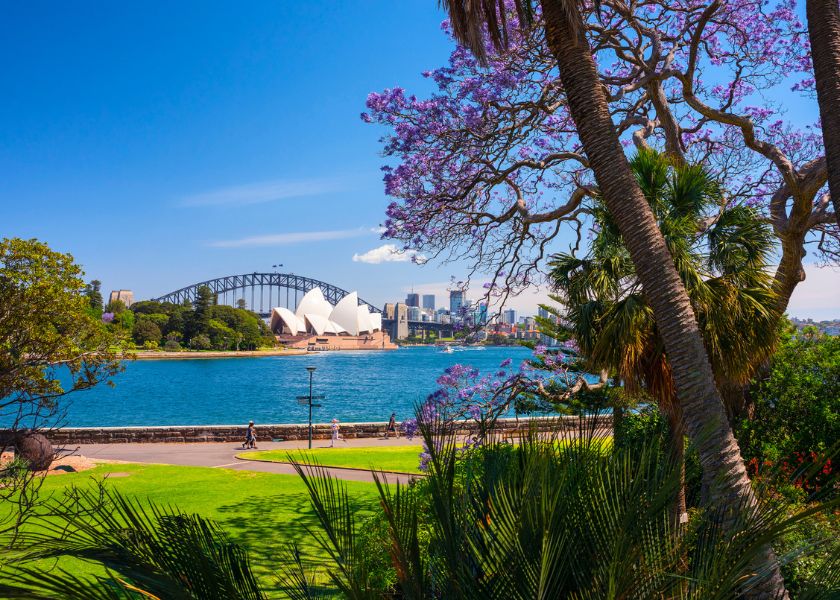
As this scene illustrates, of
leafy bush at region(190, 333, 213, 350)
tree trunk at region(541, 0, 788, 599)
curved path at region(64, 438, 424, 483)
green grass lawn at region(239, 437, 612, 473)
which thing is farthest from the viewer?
leafy bush at region(190, 333, 213, 350)

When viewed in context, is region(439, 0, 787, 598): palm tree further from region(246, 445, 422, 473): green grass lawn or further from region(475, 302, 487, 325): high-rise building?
region(246, 445, 422, 473): green grass lawn

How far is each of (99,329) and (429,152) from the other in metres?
6.56

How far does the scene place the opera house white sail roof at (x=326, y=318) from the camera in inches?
5231

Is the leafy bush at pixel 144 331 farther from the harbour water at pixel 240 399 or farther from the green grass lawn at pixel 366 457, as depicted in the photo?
the green grass lawn at pixel 366 457

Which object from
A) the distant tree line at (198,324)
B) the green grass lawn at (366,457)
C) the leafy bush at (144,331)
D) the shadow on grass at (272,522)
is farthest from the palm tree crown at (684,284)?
the distant tree line at (198,324)

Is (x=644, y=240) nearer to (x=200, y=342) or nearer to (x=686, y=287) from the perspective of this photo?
(x=686, y=287)

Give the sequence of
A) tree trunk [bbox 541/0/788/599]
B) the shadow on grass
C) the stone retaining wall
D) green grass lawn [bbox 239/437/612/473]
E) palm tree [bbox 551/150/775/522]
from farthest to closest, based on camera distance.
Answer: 1. the stone retaining wall
2. green grass lawn [bbox 239/437/612/473]
3. the shadow on grass
4. palm tree [bbox 551/150/775/522]
5. tree trunk [bbox 541/0/788/599]

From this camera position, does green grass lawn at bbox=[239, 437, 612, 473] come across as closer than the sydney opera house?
Yes

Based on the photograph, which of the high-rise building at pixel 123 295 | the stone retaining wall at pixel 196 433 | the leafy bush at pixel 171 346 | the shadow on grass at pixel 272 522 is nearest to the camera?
the shadow on grass at pixel 272 522

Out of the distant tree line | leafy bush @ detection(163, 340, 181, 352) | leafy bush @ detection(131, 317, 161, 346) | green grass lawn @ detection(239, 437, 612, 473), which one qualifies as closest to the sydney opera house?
the distant tree line

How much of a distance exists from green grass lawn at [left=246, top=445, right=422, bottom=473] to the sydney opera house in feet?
375

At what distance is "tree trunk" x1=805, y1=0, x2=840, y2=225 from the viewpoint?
4508 mm

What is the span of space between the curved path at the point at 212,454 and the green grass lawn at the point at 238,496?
0.90 m

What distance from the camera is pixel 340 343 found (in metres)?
133
